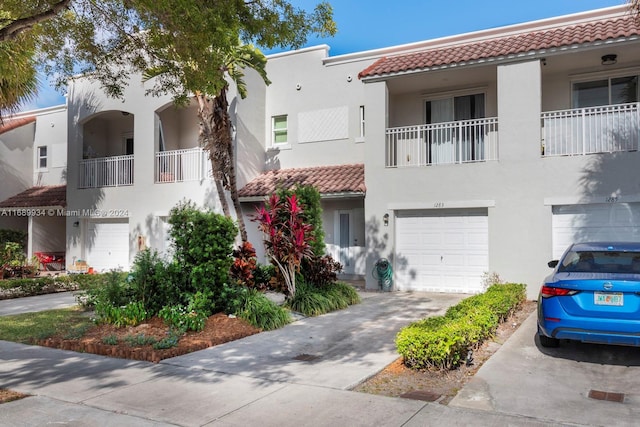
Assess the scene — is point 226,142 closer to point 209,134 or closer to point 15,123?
point 209,134

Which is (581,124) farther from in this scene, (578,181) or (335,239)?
(335,239)

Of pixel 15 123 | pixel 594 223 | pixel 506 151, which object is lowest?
pixel 594 223

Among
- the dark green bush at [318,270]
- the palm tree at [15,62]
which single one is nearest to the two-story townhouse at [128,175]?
the palm tree at [15,62]

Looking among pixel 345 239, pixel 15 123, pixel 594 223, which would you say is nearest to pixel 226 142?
pixel 345 239

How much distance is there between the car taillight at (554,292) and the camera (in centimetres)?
677

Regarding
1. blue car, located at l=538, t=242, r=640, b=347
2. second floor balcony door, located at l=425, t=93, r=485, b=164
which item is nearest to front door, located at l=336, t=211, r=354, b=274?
second floor balcony door, located at l=425, t=93, r=485, b=164

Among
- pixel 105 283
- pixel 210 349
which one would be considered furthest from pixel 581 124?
pixel 105 283

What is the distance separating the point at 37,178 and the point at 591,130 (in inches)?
924

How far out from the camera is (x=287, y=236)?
11.5 meters

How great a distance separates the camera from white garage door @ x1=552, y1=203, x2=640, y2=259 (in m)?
11.9

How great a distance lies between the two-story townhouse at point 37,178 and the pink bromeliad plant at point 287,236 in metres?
13.8

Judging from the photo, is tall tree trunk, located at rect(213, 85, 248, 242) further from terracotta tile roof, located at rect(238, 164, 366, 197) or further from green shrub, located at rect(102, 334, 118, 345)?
green shrub, located at rect(102, 334, 118, 345)

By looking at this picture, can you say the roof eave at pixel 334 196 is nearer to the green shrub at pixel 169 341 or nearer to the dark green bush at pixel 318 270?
the dark green bush at pixel 318 270

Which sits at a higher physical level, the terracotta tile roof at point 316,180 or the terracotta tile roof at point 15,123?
the terracotta tile roof at point 15,123
